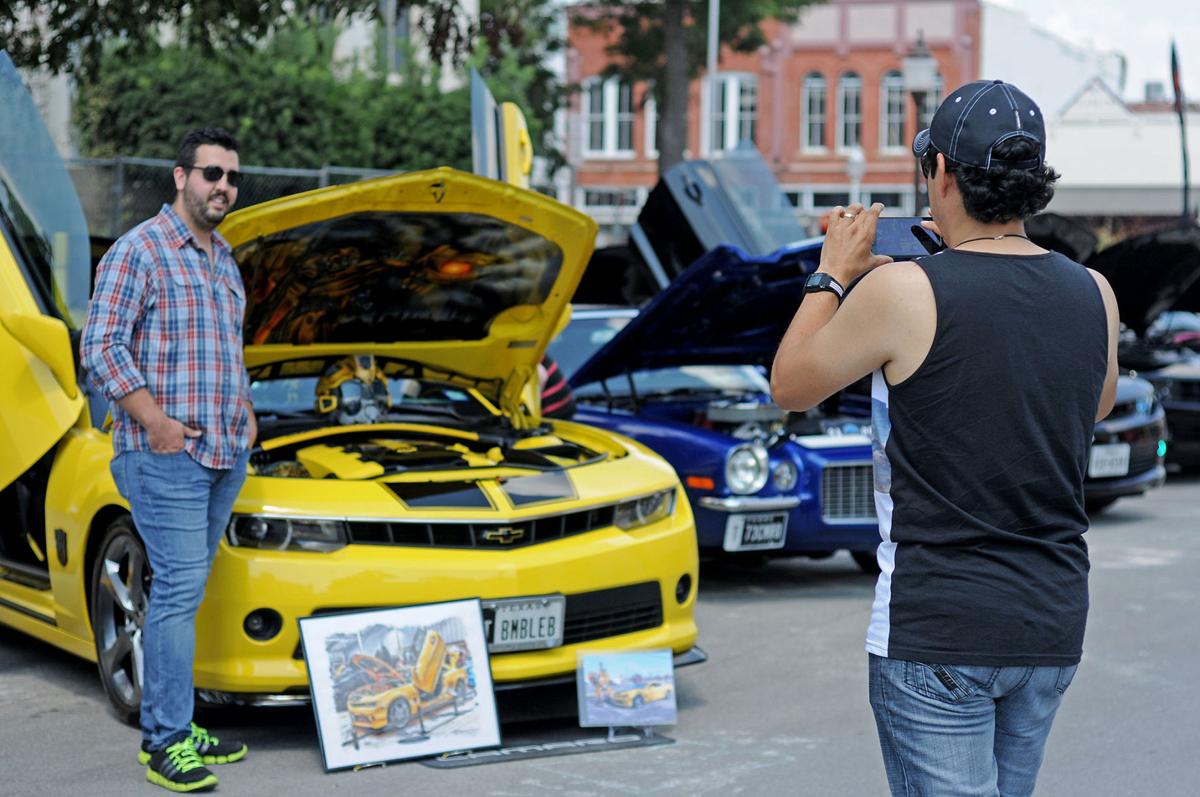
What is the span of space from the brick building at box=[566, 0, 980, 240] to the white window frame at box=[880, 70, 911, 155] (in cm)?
3

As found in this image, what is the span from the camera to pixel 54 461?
5.86 metres

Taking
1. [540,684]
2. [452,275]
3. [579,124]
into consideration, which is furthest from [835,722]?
[579,124]

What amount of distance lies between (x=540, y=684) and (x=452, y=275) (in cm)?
178

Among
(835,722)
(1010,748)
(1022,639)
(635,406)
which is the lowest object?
(835,722)

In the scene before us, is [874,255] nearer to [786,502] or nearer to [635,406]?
[786,502]

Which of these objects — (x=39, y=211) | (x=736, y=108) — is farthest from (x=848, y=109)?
(x=39, y=211)

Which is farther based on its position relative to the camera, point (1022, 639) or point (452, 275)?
point (452, 275)

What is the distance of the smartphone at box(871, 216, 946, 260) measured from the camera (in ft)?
9.54

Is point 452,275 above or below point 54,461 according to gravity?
above

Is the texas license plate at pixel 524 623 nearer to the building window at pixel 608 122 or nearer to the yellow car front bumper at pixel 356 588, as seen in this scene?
the yellow car front bumper at pixel 356 588

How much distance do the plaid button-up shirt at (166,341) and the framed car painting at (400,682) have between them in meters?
0.69

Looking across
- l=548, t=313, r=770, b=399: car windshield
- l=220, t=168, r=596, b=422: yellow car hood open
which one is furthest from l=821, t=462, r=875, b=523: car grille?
l=220, t=168, r=596, b=422: yellow car hood open

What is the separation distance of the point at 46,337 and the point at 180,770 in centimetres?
151

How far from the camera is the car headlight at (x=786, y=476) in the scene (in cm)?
821
